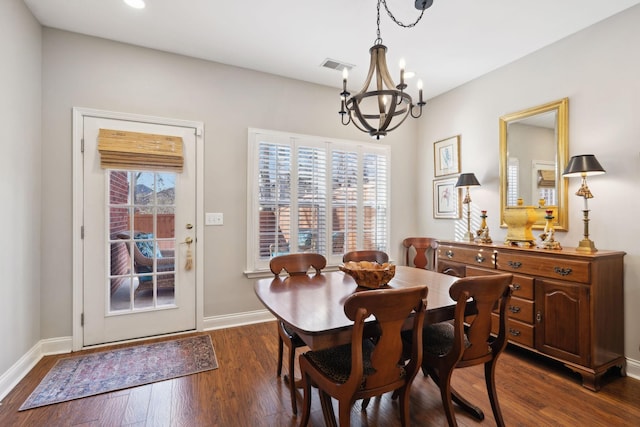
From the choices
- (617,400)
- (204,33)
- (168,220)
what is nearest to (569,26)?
(617,400)

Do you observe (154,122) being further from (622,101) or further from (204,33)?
(622,101)

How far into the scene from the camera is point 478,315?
1.66m

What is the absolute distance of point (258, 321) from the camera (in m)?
3.50

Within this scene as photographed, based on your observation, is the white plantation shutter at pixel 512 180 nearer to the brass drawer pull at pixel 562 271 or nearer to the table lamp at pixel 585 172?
the table lamp at pixel 585 172

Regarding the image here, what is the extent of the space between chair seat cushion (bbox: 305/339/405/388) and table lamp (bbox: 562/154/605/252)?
6.23 ft

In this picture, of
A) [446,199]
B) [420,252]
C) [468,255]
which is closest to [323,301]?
[468,255]

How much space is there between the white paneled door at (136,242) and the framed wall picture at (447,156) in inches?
120

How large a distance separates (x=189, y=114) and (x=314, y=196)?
162 centimetres

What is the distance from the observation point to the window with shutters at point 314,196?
3482 millimetres

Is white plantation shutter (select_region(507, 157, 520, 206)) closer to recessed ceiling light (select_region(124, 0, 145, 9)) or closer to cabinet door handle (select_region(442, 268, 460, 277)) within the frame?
cabinet door handle (select_region(442, 268, 460, 277))

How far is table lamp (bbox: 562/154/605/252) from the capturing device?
2363mm

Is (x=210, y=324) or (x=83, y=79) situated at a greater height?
(x=83, y=79)

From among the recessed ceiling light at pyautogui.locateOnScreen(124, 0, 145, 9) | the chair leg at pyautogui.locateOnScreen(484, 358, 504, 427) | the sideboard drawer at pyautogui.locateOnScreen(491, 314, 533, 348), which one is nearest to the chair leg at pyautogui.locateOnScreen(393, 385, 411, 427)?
the chair leg at pyautogui.locateOnScreen(484, 358, 504, 427)

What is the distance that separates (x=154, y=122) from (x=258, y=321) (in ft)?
7.76
